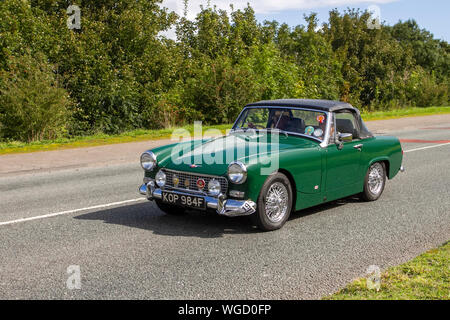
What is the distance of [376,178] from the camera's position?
8.24 metres

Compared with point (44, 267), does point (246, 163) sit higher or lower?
higher

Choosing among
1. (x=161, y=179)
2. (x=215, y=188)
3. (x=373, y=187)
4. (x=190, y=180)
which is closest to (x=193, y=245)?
(x=215, y=188)

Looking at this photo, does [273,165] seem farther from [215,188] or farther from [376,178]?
[376,178]

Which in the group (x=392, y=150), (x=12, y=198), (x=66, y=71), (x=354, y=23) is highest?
(x=354, y=23)

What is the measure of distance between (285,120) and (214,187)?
1.93 meters

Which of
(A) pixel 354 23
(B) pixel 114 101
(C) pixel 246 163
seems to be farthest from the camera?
(A) pixel 354 23

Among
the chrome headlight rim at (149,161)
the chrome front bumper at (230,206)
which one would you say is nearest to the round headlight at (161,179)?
the chrome headlight rim at (149,161)

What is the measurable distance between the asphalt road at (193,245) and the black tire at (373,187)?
0.14 m

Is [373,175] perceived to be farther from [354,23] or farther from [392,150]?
[354,23]

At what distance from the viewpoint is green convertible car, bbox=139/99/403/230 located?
6.10 m

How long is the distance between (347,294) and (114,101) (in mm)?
16971

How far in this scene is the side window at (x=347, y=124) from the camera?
7784 mm
